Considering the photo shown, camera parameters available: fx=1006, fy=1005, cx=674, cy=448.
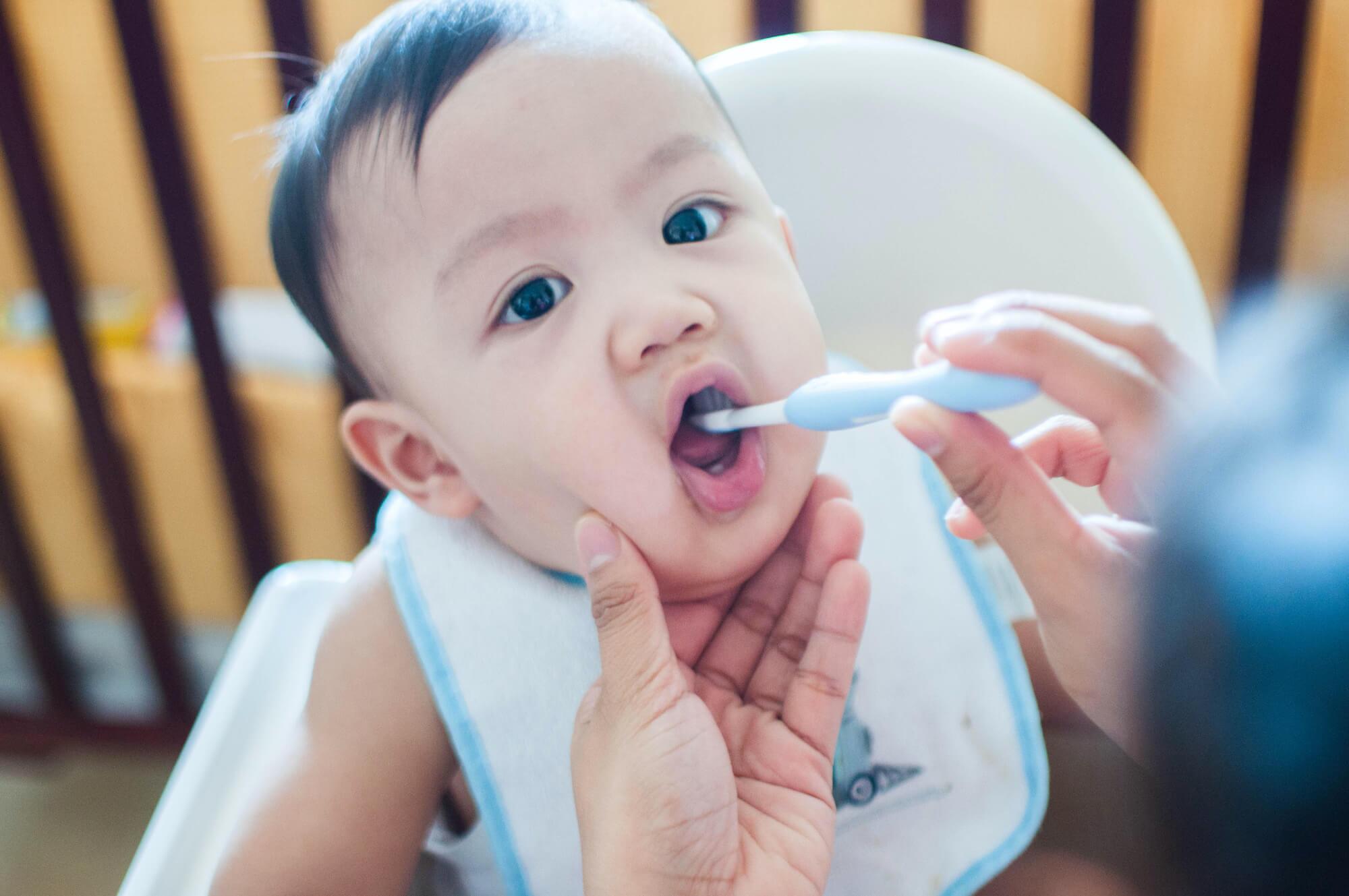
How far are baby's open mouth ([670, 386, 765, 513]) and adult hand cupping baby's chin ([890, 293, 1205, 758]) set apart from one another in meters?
0.13

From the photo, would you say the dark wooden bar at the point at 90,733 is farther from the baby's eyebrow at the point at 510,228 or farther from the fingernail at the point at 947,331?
the fingernail at the point at 947,331

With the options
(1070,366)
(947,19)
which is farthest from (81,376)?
(1070,366)

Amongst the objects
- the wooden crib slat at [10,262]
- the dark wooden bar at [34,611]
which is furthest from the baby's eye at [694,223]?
the wooden crib slat at [10,262]

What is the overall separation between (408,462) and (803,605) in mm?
301

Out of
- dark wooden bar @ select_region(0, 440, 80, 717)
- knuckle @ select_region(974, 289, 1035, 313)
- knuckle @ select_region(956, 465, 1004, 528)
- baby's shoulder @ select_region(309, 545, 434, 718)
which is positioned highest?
knuckle @ select_region(974, 289, 1035, 313)

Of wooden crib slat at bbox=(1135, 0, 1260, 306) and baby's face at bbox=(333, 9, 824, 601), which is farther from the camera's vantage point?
wooden crib slat at bbox=(1135, 0, 1260, 306)

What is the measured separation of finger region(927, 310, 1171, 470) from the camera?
0.43 meters

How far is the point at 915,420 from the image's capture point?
0.46m

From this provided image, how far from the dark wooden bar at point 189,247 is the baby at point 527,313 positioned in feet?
1.44

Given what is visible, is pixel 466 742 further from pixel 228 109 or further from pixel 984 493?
pixel 228 109

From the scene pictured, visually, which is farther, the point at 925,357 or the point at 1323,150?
the point at 1323,150

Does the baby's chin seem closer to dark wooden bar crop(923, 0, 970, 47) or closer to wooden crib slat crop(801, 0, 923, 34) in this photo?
dark wooden bar crop(923, 0, 970, 47)

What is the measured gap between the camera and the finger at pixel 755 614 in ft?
2.33

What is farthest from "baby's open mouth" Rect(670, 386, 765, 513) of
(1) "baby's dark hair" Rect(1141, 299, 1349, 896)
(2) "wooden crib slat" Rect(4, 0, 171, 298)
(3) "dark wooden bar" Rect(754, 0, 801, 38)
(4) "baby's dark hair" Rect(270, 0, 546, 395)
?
(2) "wooden crib slat" Rect(4, 0, 171, 298)
